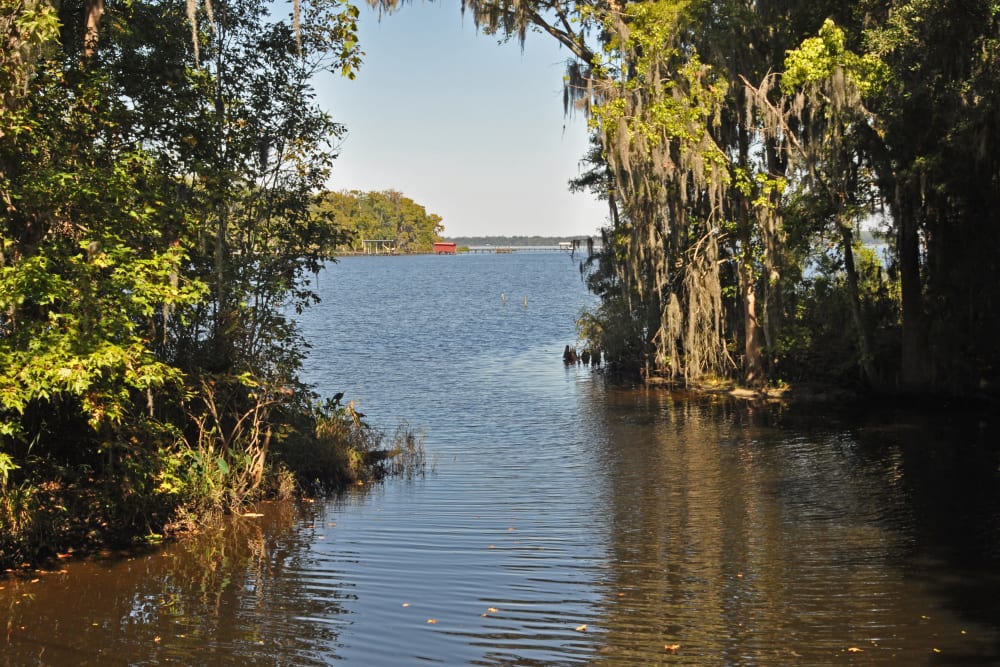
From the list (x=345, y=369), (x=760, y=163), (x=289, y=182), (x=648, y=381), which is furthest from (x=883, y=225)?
(x=345, y=369)

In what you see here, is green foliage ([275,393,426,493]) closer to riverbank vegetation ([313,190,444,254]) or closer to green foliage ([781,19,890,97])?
green foliage ([781,19,890,97])

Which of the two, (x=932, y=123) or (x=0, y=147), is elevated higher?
(x=932, y=123)

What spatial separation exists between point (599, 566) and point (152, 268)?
200 inches

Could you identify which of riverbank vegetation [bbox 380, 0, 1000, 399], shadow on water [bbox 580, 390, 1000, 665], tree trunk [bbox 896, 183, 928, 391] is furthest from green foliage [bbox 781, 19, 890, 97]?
shadow on water [bbox 580, 390, 1000, 665]

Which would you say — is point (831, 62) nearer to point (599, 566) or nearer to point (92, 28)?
point (599, 566)

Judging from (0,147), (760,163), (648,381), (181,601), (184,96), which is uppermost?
(760,163)

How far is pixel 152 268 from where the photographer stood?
888cm

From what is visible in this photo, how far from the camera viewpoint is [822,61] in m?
16.2

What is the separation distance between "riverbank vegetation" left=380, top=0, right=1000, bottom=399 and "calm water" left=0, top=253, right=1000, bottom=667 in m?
2.81

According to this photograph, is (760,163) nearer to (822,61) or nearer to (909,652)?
(822,61)

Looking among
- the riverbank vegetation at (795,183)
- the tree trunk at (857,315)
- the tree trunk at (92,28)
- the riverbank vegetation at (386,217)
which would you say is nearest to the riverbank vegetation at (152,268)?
the tree trunk at (92,28)

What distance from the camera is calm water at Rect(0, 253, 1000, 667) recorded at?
274 inches

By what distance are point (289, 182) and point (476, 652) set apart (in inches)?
318

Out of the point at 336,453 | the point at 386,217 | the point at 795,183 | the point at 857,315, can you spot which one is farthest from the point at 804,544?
the point at 386,217
